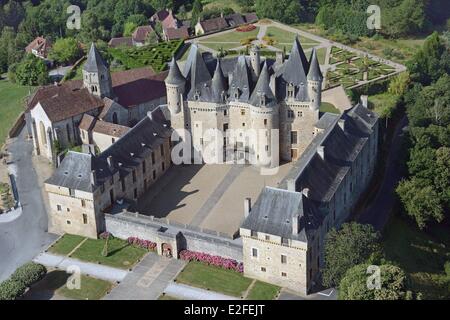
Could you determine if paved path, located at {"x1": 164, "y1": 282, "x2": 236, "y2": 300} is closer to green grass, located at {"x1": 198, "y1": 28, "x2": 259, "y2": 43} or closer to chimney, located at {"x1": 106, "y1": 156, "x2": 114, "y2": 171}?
chimney, located at {"x1": 106, "y1": 156, "x2": 114, "y2": 171}

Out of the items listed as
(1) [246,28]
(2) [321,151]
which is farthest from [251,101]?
(1) [246,28]

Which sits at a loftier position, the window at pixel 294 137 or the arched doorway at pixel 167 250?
the window at pixel 294 137

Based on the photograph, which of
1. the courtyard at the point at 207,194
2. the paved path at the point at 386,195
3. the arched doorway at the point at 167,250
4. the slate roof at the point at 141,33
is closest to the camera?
the arched doorway at the point at 167,250

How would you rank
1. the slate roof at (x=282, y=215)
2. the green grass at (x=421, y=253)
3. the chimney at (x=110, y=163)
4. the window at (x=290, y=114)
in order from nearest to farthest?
the slate roof at (x=282, y=215) < the green grass at (x=421, y=253) < the chimney at (x=110, y=163) < the window at (x=290, y=114)

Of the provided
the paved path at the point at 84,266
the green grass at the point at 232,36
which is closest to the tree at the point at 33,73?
the green grass at the point at 232,36

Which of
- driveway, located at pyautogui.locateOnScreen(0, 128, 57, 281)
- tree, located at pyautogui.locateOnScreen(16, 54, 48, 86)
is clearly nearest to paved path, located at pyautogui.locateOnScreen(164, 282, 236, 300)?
driveway, located at pyautogui.locateOnScreen(0, 128, 57, 281)

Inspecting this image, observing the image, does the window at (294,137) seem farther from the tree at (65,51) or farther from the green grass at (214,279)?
the tree at (65,51)

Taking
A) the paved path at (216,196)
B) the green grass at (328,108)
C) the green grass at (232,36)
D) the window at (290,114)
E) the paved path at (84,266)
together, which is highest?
the green grass at (232,36)

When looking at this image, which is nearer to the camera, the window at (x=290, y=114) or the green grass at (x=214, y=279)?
the green grass at (x=214, y=279)
